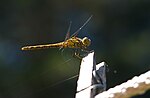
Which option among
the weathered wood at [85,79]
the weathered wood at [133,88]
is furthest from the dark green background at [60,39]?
the weathered wood at [133,88]

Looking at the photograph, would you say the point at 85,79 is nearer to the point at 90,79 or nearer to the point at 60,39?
the point at 90,79

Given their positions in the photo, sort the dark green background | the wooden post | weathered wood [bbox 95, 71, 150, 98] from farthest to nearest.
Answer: the dark green background
the wooden post
weathered wood [bbox 95, 71, 150, 98]

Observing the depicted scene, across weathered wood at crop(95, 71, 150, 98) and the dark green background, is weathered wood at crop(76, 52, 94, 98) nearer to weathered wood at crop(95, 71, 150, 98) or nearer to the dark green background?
weathered wood at crop(95, 71, 150, 98)

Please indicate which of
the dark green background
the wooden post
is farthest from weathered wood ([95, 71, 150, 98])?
the dark green background

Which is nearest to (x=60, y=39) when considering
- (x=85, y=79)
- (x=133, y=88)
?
(x=85, y=79)

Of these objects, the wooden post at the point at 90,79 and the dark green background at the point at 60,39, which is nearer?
the wooden post at the point at 90,79

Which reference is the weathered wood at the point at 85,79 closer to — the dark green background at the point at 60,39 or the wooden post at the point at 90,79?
the wooden post at the point at 90,79

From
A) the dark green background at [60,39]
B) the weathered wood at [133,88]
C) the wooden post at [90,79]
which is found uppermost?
the dark green background at [60,39]

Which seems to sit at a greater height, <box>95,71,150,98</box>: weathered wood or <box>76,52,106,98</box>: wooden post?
<box>76,52,106,98</box>: wooden post
